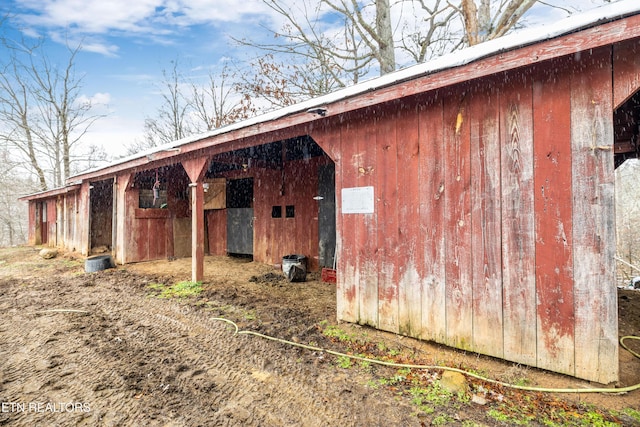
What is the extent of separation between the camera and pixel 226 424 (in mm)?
1934

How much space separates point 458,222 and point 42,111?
92.6 feet

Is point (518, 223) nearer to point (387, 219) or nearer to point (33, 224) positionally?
point (387, 219)

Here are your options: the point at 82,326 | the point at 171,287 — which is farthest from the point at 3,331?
the point at 171,287

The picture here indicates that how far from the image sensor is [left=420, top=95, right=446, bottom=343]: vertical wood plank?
9.52ft

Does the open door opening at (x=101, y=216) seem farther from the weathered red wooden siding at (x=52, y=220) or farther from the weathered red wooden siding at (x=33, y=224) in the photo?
the weathered red wooden siding at (x=33, y=224)

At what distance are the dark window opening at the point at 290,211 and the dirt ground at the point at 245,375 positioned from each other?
323cm

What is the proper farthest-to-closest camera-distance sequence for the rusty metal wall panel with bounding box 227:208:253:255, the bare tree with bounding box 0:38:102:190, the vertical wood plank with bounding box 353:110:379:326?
the bare tree with bounding box 0:38:102:190 → the rusty metal wall panel with bounding box 227:208:253:255 → the vertical wood plank with bounding box 353:110:379:326

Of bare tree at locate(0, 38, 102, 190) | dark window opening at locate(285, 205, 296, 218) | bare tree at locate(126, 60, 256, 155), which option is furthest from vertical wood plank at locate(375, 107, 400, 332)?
bare tree at locate(0, 38, 102, 190)

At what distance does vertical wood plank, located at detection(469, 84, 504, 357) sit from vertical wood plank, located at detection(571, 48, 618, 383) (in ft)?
1.66

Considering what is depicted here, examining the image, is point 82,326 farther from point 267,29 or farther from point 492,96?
point 267,29

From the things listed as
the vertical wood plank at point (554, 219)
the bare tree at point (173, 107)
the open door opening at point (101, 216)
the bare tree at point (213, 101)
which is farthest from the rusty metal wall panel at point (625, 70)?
the bare tree at point (173, 107)

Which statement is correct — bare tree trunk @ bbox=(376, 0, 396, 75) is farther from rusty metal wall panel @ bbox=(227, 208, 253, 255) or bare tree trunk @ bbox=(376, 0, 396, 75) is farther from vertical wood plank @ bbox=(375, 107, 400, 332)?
vertical wood plank @ bbox=(375, 107, 400, 332)

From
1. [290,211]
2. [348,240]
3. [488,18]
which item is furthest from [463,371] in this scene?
[488,18]

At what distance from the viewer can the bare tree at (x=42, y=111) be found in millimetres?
19828
